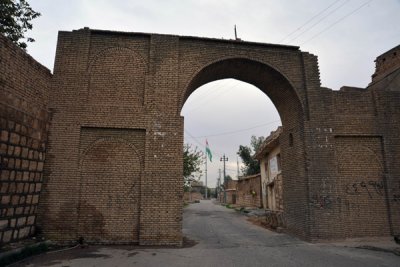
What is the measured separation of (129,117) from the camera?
32.4 feet

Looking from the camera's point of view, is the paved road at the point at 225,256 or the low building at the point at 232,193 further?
the low building at the point at 232,193

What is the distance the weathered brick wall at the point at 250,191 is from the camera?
2815cm

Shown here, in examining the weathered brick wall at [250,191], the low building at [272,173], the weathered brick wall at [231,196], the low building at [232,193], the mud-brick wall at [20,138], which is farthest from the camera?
the weathered brick wall at [231,196]

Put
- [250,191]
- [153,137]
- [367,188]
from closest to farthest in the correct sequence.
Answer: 1. [153,137]
2. [367,188]
3. [250,191]

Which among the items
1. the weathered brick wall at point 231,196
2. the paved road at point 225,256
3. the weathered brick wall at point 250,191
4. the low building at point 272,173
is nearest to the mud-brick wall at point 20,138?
the paved road at point 225,256

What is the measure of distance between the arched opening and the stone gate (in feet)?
0.19

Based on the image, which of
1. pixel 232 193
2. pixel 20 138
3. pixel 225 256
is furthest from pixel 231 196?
pixel 20 138

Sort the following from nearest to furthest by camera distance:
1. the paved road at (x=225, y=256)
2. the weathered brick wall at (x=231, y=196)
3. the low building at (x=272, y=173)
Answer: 1. the paved road at (x=225, y=256)
2. the low building at (x=272, y=173)
3. the weathered brick wall at (x=231, y=196)

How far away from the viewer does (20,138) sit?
25.7ft

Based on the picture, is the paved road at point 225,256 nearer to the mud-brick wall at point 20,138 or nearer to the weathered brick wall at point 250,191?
the mud-brick wall at point 20,138

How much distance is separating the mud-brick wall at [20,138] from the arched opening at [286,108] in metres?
4.70

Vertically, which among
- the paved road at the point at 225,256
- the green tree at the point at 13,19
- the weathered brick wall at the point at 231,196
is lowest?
the paved road at the point at 225,256

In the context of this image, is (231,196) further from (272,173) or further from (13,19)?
(13,19)

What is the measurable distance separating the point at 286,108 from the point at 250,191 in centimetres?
2030
